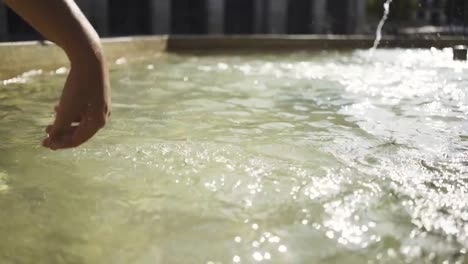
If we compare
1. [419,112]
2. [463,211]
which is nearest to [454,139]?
[419,112]

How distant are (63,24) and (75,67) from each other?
99mm

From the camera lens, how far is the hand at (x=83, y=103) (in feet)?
3.67

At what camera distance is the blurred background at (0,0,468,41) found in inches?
595

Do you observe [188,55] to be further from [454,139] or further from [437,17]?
[437,17]

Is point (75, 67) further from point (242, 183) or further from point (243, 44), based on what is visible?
point (243, 44)

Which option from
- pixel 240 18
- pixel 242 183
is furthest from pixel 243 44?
pixel 240 18

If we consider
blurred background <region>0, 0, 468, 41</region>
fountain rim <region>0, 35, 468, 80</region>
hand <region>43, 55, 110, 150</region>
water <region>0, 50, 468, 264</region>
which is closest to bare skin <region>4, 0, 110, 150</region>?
hand <region>43, 55, 110, 150</region>

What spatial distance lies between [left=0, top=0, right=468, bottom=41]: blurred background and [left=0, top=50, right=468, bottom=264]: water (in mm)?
11161

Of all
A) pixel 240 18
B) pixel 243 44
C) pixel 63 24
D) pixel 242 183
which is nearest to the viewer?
pixel 63 24

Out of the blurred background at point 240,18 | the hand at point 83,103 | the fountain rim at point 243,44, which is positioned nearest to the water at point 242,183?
the hand at point 83,103

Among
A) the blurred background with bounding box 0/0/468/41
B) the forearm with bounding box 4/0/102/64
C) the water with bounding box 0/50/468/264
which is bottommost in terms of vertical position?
the blurred background with bounding box 0/0/468/41

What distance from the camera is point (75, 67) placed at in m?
1.11

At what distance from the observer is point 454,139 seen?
2957 millimetres

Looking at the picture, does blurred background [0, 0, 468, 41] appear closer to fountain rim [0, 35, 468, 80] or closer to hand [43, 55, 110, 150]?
fountain rim [0, 35, 468, 80]
